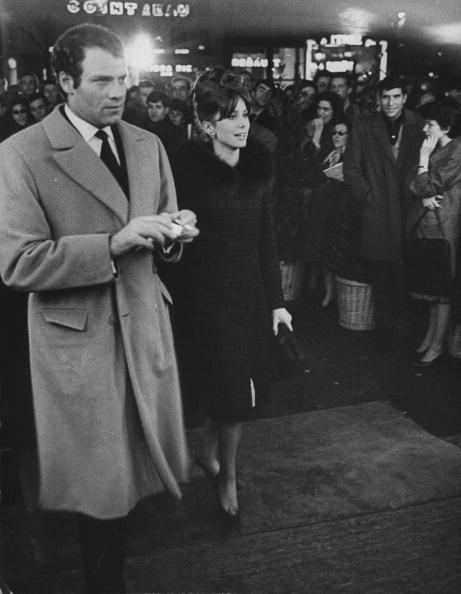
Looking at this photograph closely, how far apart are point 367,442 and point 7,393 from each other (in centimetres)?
219

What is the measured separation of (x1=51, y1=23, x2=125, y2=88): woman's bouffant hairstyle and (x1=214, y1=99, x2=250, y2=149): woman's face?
34.8 inches

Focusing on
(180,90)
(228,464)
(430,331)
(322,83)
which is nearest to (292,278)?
(430,331)

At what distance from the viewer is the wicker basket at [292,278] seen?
732 centimetres

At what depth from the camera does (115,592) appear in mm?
2773

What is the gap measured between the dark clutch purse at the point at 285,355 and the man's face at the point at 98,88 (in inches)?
57.6

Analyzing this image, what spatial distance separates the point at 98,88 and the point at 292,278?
501 cm

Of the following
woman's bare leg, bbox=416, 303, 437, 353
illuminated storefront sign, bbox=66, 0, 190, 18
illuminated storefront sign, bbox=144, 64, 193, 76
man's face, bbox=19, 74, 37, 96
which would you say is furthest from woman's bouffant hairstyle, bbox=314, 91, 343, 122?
illuminated storefront sign, bbox=144, 64, 193, 76

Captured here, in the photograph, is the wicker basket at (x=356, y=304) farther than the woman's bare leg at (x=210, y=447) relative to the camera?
Yes

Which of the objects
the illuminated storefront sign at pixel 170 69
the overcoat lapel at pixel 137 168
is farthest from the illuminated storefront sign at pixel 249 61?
the overcoat lapel at pixel 137 168

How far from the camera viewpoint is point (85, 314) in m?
2.61

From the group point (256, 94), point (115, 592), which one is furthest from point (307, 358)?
point (256, 94)

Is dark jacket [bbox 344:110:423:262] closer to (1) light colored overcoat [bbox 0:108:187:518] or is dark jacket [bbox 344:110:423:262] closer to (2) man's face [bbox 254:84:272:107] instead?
(2) man's face [bbox 254:84:272:107]

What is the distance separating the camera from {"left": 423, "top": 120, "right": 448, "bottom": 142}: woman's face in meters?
5.66

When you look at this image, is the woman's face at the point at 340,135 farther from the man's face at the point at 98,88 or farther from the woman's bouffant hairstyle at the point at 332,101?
the man's face at the point at 98,88
